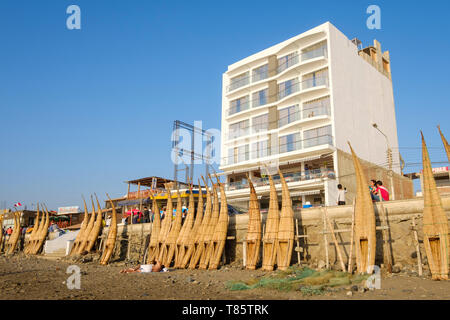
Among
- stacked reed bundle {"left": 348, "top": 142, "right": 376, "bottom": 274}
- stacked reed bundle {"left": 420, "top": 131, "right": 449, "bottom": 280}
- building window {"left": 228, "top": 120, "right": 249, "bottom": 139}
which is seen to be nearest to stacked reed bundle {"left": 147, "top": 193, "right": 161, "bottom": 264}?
stacked reed bundle {"left": 348, "top": 142, "right": 376, "bottom": 274}

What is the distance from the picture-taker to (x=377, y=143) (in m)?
32.5

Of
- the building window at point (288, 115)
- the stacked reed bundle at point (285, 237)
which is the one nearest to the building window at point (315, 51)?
the building window at point (288, 115)

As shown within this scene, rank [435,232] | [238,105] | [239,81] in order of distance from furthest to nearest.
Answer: [239,81], [238,105], [435,232]

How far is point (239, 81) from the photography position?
1443 inches

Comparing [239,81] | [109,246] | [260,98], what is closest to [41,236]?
[109,246]

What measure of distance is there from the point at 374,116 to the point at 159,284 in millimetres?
29037

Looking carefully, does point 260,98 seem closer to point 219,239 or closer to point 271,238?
point 219,239

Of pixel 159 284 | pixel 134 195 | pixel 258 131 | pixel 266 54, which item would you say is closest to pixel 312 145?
pixel 258 131

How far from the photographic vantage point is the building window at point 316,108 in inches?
1142

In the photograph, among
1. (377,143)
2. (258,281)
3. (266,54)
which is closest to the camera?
(258,281)

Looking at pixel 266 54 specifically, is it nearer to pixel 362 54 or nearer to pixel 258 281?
pixel 362 54

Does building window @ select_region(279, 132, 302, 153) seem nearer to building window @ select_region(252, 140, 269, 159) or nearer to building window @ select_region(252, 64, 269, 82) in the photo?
building window @ select_region(252, 140, 269, 159)

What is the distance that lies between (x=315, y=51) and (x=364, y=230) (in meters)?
24.2

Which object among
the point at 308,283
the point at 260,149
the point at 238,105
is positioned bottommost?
the point at 308,283
